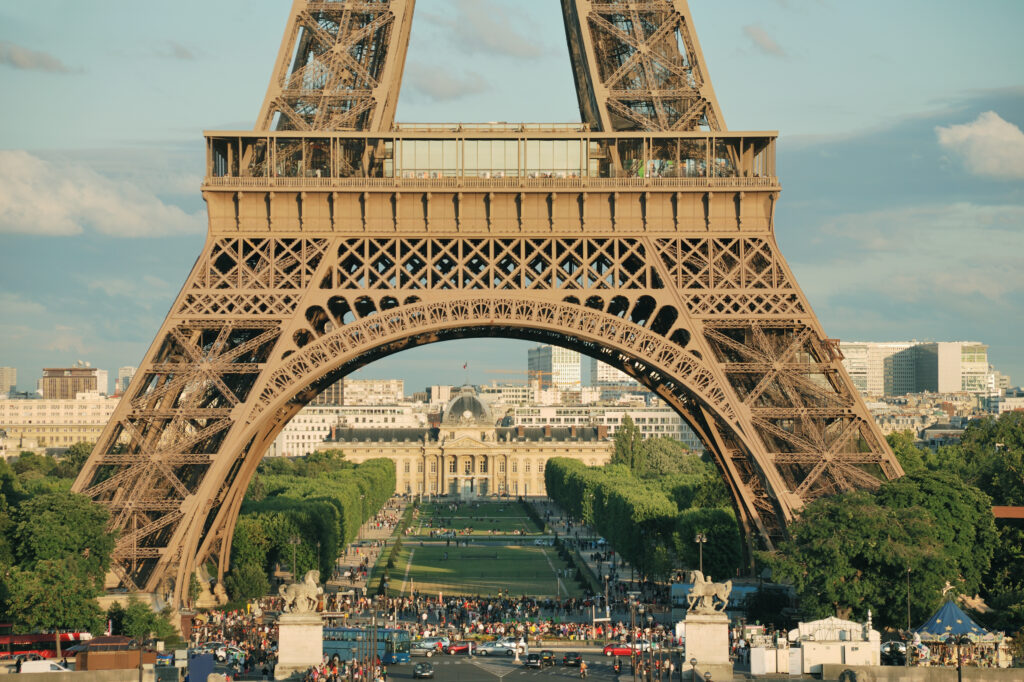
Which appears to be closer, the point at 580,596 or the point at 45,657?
the point at 45,657

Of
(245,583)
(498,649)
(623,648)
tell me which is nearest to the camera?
→ (623,648)

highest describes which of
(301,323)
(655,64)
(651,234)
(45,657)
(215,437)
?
(655,64)

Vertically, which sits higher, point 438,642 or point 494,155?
point 494,155

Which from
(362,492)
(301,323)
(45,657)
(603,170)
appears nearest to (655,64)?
(603,170)

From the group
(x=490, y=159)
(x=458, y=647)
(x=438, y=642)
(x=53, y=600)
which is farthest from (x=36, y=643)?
(x=490, y=159)

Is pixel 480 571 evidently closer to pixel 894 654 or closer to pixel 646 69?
pixel 646 69

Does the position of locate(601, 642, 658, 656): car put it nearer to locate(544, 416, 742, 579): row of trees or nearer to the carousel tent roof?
the carousel tent roof

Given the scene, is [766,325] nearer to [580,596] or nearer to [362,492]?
[580,596]

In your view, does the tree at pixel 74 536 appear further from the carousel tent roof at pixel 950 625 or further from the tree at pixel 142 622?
the carousel tent roof at pixel 950 625
